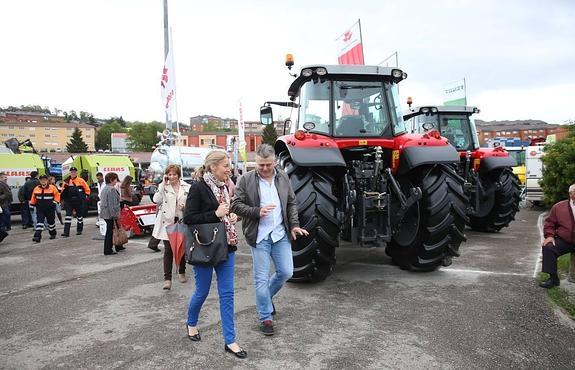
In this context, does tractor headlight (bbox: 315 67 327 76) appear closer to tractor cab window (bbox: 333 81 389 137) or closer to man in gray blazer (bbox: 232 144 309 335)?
tractor cab window (bbox: 333 81 389 137)

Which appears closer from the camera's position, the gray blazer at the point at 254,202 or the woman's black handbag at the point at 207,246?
the woman's black handbag at the point at 207,246

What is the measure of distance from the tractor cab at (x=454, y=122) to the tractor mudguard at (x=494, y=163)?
55cm

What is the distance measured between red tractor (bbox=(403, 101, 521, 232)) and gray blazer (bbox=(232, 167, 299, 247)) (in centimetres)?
534

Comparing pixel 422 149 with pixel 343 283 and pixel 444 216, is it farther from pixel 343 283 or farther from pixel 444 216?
pixel 343 283

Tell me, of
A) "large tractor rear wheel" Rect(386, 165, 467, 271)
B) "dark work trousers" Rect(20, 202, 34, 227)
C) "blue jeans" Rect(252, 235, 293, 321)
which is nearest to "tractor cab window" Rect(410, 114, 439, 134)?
"large tractor rear wheel" Rect(386, 165, 467, 271)

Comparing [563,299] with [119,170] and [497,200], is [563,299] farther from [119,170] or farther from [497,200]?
[119,170]

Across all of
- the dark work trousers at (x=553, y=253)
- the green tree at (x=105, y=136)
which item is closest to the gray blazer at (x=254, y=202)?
the dark work trousers at (x=553, y=253)

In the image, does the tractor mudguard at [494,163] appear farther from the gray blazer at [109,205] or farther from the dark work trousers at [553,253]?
the gray blazer at [109,205]

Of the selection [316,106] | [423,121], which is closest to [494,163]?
[423,121]

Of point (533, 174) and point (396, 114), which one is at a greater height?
point (396, 114)

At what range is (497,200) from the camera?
8797 millimetres

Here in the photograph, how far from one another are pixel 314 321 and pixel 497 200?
6383 millimetres

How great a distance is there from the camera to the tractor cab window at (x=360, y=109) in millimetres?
5641

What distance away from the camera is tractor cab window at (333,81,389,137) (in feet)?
18.5
